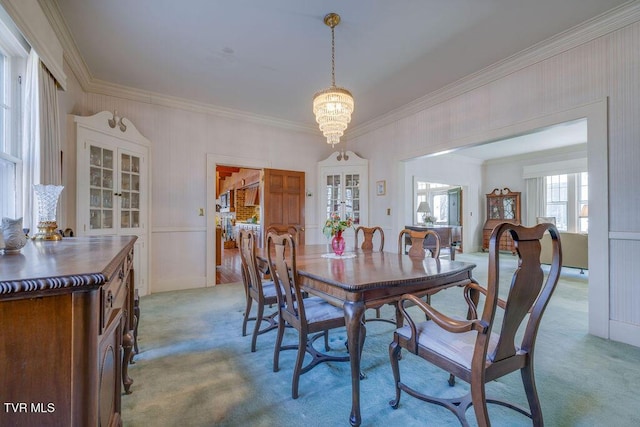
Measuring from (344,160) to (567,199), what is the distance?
627cm

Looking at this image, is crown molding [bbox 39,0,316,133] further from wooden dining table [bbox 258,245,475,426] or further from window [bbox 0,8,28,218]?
wooden dining table [bbox 258,245,475,426]

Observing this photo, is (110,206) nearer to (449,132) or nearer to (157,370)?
(157,370)

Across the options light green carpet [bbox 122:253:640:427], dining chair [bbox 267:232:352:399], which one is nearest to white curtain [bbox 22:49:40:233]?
light green carpet [bbox 122:253:640:427]

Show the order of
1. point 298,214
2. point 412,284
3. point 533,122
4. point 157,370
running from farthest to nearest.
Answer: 1. point 298,214
2. point 533,122
3. point 157,370
4. point 412,284

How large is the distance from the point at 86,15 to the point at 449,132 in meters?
4.26

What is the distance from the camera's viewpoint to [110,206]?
12.3ft

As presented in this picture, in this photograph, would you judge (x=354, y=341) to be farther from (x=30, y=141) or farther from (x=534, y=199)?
(x=534, y=199)

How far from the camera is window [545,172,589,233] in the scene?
7234 millimetres

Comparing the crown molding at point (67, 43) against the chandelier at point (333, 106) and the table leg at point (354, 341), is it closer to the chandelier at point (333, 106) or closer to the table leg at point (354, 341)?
the chandelier at point (333, 106)

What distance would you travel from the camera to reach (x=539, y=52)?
307 cm

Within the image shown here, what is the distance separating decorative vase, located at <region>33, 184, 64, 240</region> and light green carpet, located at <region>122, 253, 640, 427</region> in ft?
3.70

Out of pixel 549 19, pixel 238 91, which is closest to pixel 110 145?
pixel 238 91

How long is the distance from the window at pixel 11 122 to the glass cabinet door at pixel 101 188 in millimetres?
1235

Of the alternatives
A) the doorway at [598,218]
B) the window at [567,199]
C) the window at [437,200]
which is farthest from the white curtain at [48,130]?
the window at [567,199]
